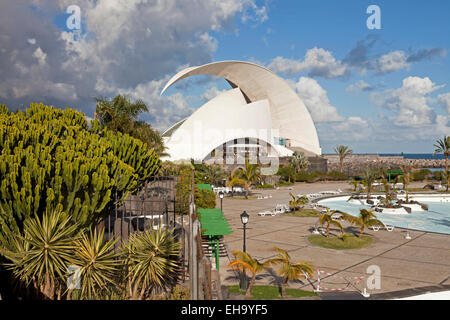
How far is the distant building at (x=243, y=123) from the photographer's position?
4728cm

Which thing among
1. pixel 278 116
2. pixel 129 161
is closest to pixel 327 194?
pixel 129 161

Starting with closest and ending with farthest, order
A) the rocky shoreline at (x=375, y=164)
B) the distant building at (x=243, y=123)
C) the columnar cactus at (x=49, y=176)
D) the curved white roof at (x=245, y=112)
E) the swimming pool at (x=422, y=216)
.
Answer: the columnar cactus at (x=49, y=176)
the swimming pool at (x=422, y=216)
the curved white roof at (x=245, y=112)
the distant building at (x=243, y=123)
the rocky shoreline at (x=375, y=164)

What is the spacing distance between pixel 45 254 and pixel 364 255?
9.13 meters

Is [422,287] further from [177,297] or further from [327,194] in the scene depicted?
[327,194]

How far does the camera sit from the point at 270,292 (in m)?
7.61

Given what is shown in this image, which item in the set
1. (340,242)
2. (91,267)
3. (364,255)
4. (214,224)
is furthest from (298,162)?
(91,267)

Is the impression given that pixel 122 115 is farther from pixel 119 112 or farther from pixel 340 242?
pixel 340 242

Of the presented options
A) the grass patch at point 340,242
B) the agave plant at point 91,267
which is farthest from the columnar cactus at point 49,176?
the grass patch at point 340,242

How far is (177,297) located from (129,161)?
6086mm

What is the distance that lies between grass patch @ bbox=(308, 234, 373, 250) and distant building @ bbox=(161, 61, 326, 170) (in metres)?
32.9

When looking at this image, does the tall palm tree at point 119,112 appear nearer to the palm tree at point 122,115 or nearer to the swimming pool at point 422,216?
the palm tree at point 122,115

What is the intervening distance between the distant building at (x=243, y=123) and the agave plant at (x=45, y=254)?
1502 inches

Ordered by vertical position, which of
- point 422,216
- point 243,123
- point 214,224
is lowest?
point 422,216

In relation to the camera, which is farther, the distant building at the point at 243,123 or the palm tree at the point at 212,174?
the distant building at the point at 243,123
